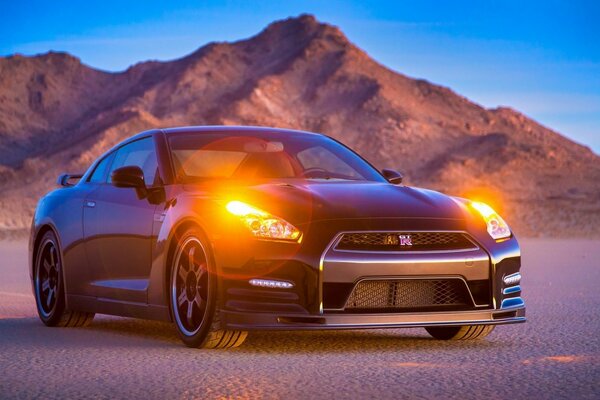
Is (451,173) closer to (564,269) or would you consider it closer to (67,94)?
(67,94)

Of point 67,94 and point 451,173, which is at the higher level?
point 67,94

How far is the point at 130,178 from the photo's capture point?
8.26 meters

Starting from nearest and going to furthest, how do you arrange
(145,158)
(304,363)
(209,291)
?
(304,363), (209,291), (145,158)

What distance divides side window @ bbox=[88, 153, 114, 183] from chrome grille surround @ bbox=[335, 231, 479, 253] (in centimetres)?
305

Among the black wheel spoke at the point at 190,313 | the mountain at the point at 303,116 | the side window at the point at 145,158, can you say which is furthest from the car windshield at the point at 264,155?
the mountain at the point at 303,116

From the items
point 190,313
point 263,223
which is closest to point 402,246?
point 263,223

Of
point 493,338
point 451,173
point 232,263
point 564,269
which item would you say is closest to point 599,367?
point 493,338

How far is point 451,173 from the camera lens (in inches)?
3378

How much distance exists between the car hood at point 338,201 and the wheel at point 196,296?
416 mm

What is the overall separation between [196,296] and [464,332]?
2.06 meters

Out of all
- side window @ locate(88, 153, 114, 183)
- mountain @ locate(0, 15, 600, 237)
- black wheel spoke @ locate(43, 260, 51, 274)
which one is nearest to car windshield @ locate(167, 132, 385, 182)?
side window @ locate(88, 153, 114, 183)

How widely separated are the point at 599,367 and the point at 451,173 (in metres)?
79.6

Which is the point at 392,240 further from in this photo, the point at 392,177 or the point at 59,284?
the point at 59,284

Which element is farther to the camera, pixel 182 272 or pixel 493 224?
pixel 493 224
